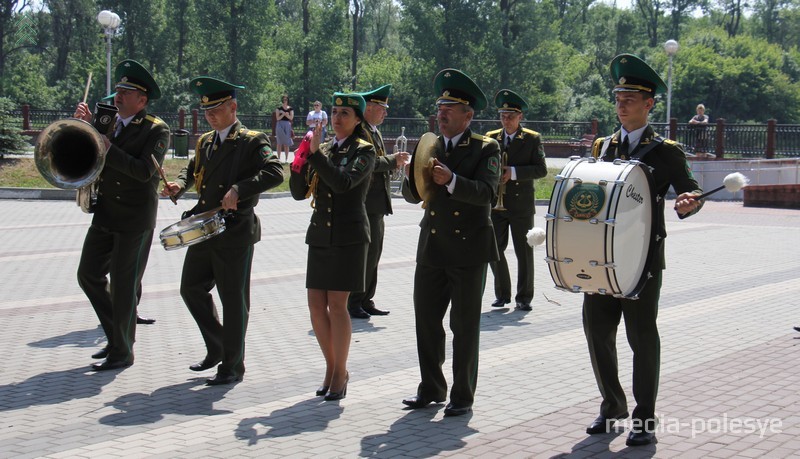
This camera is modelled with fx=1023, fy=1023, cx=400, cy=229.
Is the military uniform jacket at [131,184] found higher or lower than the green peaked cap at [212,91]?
lower

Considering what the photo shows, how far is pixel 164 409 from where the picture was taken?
22.3ft

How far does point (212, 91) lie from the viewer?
294 inches

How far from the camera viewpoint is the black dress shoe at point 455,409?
6691mm

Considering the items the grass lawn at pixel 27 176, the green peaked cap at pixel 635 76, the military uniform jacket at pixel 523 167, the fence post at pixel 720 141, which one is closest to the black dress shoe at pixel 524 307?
the military uniform jacket at pixel 523 167

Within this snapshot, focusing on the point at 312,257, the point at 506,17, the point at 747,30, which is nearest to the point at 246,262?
the point at 312,257

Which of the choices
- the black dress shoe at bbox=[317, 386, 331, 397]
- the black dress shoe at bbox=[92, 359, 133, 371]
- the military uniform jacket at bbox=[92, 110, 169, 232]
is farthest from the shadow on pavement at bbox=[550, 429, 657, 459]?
the military uniform jacket at bbox=[92, 110, 169, 232]

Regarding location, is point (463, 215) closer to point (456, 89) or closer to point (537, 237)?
point (456, 89)

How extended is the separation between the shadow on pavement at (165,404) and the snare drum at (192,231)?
104 centimetres

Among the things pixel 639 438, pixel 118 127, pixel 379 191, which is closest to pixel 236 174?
pixel 118 127

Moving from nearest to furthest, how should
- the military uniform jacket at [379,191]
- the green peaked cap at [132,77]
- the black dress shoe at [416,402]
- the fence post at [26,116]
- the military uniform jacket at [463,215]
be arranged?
the military uniform jacket at [463,215]
the black dress shoe at [416,402]
the green peaked cap at [132,77]
the military uniform jacket at [379,191]
the fence post at [26,116]

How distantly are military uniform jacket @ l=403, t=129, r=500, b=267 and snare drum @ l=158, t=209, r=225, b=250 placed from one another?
4.81 feet

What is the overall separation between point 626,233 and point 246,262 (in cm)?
305

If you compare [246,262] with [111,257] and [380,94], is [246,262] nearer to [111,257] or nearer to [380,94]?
[111,257]

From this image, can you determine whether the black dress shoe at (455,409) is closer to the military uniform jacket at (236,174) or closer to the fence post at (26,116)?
the military uniform jacket at (236,174)
